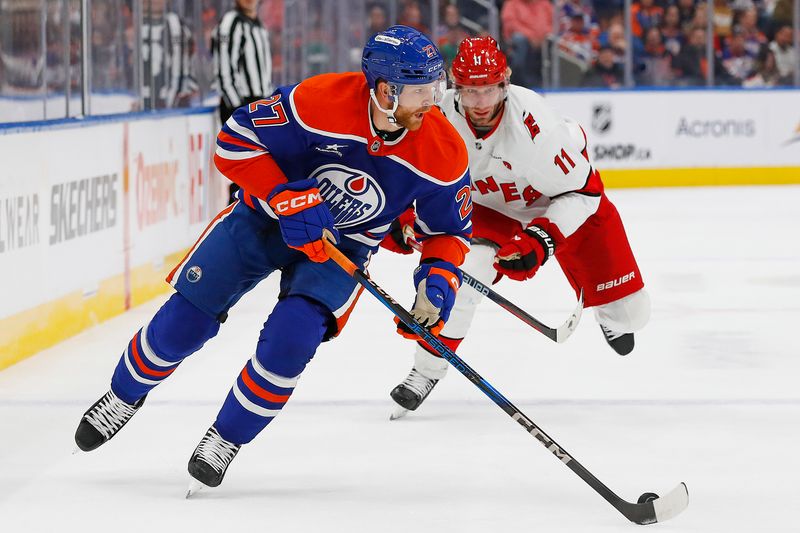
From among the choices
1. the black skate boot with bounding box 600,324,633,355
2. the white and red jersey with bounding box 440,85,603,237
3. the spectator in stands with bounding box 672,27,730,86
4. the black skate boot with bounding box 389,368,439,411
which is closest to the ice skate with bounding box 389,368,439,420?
the black skate boot with bounding box 389,368,439,411

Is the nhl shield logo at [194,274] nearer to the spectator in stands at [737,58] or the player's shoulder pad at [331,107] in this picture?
the player's shoulder pad at [331,107]

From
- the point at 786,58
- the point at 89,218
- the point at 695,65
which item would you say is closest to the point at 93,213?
the point at 89,218

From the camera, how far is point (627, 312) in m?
4.16

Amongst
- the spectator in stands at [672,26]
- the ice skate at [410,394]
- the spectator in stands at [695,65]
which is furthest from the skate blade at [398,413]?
the spectator in stands at [672,26]

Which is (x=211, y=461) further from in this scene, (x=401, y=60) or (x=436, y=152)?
(x=401, y=60)

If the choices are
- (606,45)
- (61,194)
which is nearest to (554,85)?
(606,45)

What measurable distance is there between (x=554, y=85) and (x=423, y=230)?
818cm

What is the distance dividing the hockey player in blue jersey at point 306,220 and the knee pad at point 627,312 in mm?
1297

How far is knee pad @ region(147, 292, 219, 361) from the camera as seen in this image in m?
2.87

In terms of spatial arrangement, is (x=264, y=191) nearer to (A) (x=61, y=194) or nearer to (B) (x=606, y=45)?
(A) (x=61, y=194)

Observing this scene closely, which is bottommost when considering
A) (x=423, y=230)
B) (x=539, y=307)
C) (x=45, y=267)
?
(x=539, y=307)

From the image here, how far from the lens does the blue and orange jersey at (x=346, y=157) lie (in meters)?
2.81

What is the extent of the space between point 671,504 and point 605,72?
879 centimetres

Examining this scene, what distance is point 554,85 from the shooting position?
10961 mm
